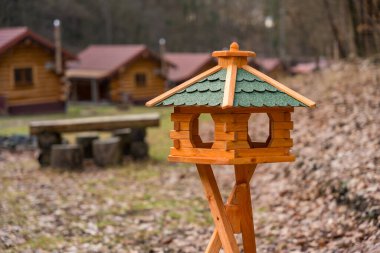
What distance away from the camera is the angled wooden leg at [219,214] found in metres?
4.98

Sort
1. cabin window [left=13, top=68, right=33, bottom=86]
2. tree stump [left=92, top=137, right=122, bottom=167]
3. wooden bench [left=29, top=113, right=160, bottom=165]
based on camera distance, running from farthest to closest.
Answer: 1. cabin window [left=13, top=68, right=33, bottom=86]
2. tree stump [left=92, top=137, right=122, bottom=167]
3. wooden bench [left=29, top=113, right=160, bottom=165]

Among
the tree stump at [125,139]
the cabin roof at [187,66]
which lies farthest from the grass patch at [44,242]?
the cabin roof at [187,66]

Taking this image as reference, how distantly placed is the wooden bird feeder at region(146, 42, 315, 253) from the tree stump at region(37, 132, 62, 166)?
8158mm

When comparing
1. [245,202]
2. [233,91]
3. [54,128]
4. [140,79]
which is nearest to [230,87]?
[233,91]

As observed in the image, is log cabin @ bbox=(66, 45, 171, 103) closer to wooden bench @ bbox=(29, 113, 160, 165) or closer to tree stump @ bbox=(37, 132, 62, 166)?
wooden bench @ bbox=(29, 113, 160, 165)

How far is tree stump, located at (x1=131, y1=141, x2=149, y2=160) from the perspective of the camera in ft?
45.0

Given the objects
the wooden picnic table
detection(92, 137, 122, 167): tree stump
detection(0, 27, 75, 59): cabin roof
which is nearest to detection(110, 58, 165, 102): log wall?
detection(0, 27, 75, 59): cabin roof

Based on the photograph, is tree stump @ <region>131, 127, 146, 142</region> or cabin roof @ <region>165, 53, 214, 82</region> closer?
tree stump @ <region>131, 127, 146, 142</region>

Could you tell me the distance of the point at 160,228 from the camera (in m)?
8.20

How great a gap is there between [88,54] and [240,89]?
3136 centimetres

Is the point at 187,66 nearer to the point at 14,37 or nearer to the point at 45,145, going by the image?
the point at 14,37

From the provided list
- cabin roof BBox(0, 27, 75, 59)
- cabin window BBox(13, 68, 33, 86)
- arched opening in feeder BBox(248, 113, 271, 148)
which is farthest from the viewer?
cabin window BBox(13, 68, 33, 86)

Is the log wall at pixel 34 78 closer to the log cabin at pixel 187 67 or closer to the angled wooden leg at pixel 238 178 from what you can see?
the log cabin at pixel 187 67

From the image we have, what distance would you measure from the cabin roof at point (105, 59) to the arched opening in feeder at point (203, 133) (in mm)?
9918
